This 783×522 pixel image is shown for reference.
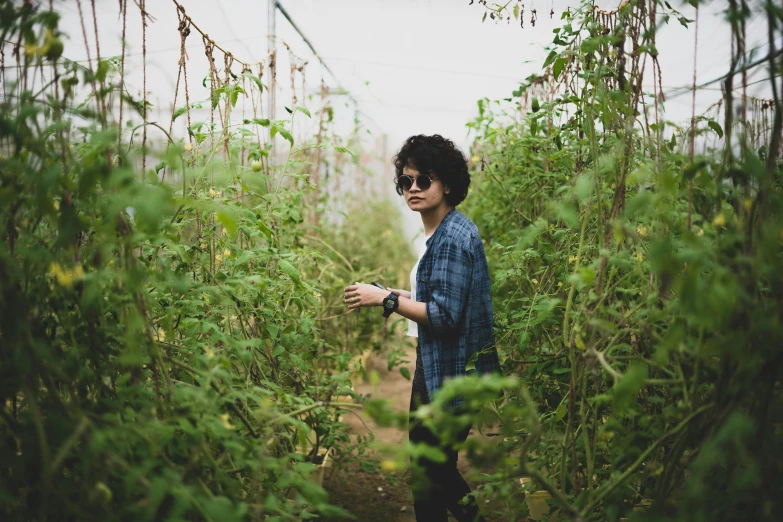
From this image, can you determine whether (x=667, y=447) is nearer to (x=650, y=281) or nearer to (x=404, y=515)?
(x=650, y=281)

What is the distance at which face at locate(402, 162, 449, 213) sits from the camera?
1.90 m

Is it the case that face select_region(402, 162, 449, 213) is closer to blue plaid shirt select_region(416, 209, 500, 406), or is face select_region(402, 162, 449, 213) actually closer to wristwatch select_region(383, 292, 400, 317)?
blue plaid shirt select_region(416, 209, 500, 406)

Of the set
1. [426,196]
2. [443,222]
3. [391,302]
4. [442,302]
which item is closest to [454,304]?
[442,302]

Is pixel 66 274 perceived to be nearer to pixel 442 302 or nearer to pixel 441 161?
pixel 442 302

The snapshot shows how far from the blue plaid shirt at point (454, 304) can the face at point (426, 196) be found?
0.24ft

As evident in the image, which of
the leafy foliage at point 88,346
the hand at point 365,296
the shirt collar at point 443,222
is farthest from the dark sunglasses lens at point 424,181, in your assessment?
the leafy foliage at point 88,346

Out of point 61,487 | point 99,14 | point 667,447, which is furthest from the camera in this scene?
point 99,14

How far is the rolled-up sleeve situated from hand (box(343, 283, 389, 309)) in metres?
0.17

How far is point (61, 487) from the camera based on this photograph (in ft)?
2.95

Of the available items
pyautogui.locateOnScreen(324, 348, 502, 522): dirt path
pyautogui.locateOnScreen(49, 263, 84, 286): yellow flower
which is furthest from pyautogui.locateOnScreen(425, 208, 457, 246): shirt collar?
pyautogui.locateOnScreen(49, 263, 84, 286): yellow flower

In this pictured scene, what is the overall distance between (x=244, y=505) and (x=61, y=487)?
0.33 meters

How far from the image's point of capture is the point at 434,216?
1.94m

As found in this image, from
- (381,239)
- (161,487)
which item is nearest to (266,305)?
(161,487)

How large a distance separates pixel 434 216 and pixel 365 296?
1.39 feet
